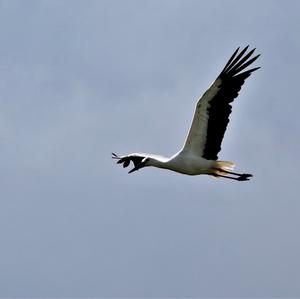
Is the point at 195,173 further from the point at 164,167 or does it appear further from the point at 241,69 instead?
the point at 241,69

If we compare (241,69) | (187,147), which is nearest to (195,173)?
(187,147)

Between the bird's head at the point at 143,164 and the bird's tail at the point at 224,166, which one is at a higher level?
the bird's head at the point at 143,164

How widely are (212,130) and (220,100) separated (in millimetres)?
688

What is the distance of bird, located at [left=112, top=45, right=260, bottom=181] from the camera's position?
24.9 metres

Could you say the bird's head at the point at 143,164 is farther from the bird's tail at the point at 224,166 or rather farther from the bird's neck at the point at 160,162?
the bird's tail at the point at 224,166

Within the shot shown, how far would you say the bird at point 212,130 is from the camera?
24.9 meters

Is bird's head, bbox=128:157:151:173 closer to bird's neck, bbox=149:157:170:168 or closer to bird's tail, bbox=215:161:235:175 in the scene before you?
bird's neck, bbox=149:157:170:168

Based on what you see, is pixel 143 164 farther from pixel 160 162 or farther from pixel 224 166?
pixel 224 166

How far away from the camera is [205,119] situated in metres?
25.1

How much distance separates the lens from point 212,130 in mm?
25266

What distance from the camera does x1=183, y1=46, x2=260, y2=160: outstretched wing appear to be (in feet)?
81.6

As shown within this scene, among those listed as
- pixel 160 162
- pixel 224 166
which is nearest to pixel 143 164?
pixel 160 162

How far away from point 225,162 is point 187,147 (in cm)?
86

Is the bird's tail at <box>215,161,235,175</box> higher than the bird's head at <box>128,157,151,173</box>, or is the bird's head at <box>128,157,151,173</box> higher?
the bird's head at <box>128,157,151,173</box>
